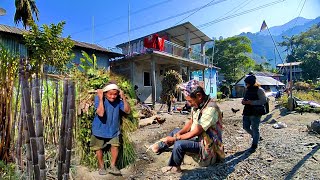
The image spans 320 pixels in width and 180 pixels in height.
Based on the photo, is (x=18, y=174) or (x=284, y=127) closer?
(x=18, y=174)

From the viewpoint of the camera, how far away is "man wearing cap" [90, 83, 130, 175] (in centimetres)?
365

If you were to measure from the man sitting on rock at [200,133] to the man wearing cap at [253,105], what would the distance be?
54.0 inches

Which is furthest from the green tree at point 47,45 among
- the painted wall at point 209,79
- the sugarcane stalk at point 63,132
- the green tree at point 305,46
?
the green tree at point 305,46

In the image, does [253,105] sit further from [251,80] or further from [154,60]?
[154,60]

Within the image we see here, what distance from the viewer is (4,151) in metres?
3.27

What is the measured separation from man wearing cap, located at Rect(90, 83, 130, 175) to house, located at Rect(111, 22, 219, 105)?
9.31 m

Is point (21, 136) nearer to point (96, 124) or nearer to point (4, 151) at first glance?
point (4, 151)

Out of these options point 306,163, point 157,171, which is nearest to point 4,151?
point 157,171

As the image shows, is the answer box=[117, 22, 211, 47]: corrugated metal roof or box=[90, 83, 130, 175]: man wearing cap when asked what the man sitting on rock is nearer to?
box=[90, 83, 130, 175]: man wearing cap

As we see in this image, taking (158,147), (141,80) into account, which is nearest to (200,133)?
(158,147)

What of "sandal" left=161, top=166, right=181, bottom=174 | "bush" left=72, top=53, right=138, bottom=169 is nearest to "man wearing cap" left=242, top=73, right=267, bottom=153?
"sandal" left=161, top=166, right=181, bottom=174

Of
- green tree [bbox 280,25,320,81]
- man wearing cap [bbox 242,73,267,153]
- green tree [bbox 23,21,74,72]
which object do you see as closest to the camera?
man wearing cap [bbox 242,73,267,153]

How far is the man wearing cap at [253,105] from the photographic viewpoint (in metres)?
A: 4.45

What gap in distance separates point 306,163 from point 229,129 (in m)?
3.20
